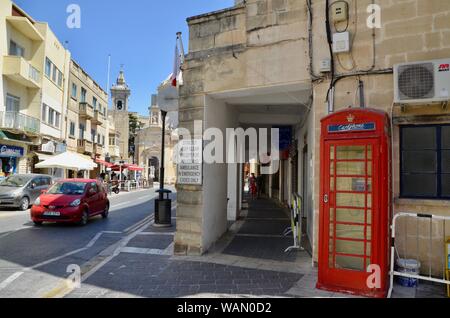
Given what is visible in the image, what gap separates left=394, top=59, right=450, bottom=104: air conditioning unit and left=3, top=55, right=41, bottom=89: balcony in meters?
22.2

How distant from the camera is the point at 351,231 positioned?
17.4ft

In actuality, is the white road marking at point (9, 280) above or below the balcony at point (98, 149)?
below

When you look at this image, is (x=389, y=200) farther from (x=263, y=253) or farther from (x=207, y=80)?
(x=207, y=80)

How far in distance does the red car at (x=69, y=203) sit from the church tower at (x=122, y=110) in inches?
1731

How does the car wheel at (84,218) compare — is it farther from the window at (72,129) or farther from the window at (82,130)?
the window at (82,130)

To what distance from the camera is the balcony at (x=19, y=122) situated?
2009cm

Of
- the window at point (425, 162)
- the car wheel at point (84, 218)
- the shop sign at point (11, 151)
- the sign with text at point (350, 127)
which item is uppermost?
the shop sign at point (11, 151)

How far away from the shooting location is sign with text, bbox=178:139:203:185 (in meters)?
7.33

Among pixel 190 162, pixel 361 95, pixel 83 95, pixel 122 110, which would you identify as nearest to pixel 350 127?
pixel 361 95

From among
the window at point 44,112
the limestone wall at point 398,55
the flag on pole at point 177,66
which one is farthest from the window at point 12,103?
the limestone wall at point 398,55

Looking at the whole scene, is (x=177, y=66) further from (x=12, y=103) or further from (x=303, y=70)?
(x=12, y=103)

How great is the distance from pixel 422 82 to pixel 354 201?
2040 millimetres
